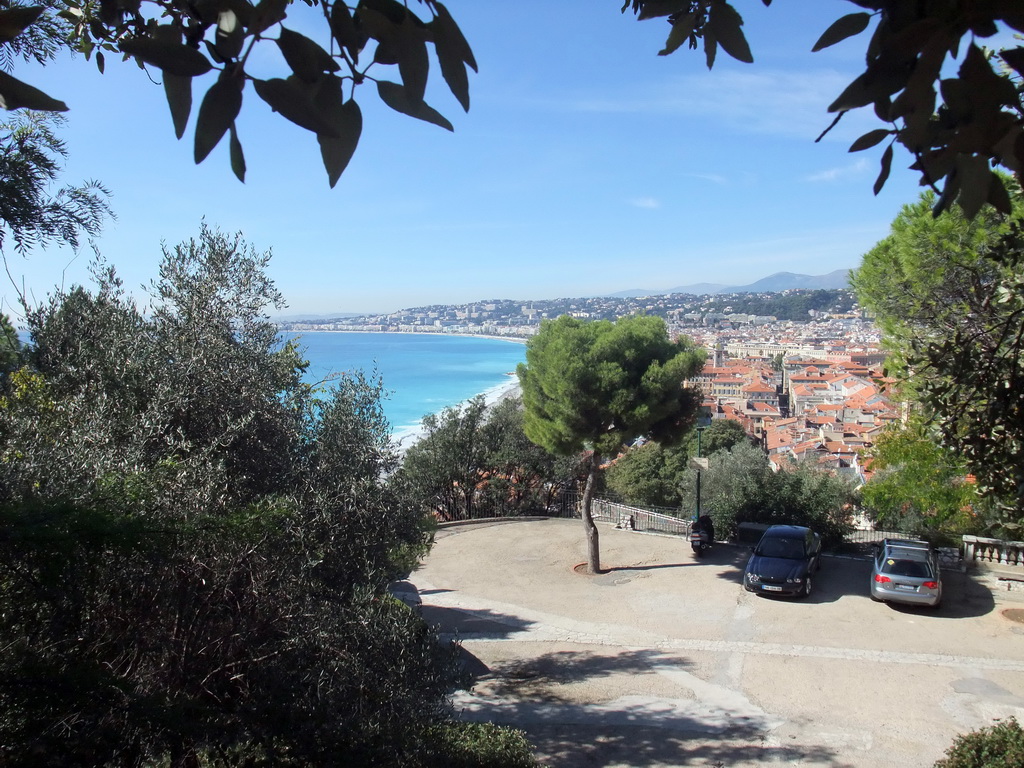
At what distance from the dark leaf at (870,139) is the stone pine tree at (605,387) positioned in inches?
458

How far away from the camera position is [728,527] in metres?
16.9

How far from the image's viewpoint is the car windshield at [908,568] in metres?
11.5

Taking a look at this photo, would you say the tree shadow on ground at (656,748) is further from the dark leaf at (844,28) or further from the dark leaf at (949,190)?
the dark leaf at (844,28)

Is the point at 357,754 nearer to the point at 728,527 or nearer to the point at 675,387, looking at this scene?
the point at 675,387

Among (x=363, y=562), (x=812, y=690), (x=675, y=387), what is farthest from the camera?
(x=675, y=387)

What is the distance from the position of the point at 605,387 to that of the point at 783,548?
14.4 ft

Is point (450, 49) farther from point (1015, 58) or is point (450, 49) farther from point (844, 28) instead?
point (1015, 58)

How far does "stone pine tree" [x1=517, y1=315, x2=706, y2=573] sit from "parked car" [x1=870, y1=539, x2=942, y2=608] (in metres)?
4.28

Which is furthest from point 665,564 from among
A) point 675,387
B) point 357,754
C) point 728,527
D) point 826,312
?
point 826,312

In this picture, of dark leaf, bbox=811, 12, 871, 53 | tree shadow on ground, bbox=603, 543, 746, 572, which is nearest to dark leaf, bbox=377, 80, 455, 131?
dark leaf, bbox=811, 12, 871, 53

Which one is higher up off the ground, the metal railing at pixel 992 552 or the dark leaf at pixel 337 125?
the dark leaf at pixel 337 125

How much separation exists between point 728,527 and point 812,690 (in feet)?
27.2

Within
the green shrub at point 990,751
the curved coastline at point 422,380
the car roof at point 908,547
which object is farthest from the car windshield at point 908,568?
the curved coastline at point 422,380

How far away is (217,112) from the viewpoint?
1.17 m
